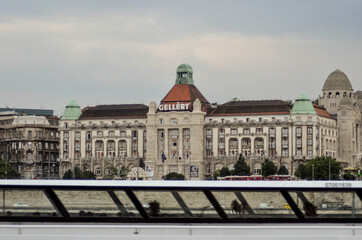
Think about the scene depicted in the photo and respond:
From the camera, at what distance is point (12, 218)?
28.5 metres

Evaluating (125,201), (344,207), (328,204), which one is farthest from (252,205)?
(125,201)

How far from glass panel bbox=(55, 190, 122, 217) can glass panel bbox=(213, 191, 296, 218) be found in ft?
10.2

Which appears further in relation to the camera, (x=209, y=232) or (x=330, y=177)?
(x=330, y=177)

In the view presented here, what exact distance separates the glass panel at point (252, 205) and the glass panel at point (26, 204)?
4.92 metres

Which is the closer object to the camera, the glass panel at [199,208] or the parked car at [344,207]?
the parked car at [344,207]

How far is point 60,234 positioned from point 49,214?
2.49 ft

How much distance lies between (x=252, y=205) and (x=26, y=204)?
655 cm

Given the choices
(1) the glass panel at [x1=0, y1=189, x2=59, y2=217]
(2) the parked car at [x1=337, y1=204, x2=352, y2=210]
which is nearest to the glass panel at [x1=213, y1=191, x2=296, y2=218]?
(2) the parked car at [x1=337, y1=204, x2=352, y2=210]

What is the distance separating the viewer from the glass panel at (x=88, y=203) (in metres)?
28.3

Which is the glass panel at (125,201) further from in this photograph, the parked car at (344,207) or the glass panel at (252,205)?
the parked car at (344,207)

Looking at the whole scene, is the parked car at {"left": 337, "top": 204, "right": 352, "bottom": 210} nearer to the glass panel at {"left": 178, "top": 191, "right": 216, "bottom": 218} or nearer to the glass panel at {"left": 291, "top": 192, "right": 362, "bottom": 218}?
the glass panel at {"left": 291, "top": 192, "right": 362, "bottom": 218}

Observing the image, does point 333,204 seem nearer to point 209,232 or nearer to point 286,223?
point 286,223

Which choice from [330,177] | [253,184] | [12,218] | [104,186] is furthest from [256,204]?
[330,177]

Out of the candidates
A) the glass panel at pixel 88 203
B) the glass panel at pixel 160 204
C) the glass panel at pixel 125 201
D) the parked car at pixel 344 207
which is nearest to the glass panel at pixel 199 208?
the glass panel at pixel 160 204
